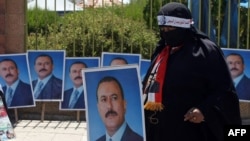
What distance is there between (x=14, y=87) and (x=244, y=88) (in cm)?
340

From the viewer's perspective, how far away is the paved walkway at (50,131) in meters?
7.64

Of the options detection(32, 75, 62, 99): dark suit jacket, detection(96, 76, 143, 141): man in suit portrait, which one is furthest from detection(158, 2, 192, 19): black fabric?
detection(32, 75, 62, 99): dark suit jacket

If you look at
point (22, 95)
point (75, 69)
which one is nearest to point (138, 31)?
point (75, 69)

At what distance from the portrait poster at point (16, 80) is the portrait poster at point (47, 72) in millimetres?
168

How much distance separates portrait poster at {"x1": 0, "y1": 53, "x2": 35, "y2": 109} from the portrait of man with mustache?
18 cm

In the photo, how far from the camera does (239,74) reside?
831 cm

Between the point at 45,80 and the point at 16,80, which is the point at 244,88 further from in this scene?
the point at 16,80

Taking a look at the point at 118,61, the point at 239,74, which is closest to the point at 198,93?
the point at 118,61

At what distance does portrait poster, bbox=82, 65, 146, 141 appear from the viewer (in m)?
3.68

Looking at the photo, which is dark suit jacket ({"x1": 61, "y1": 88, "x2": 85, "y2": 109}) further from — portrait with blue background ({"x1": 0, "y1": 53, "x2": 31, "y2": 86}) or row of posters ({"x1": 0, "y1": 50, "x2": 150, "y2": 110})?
portrait with blue background ({"x1": 0, "y1": 53, "x2": 31, "y2": 86})

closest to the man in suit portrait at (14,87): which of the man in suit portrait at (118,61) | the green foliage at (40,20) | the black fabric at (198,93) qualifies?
the green foliage at (40,20)

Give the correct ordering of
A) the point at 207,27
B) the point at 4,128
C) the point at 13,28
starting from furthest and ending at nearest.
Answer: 1. the point at 207,27
2. the point at 13,28
3. the point at 4,128

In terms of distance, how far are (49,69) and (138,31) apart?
166cm

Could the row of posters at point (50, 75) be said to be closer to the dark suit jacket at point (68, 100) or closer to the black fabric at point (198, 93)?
the dark suit jacket at point (68, 100)
